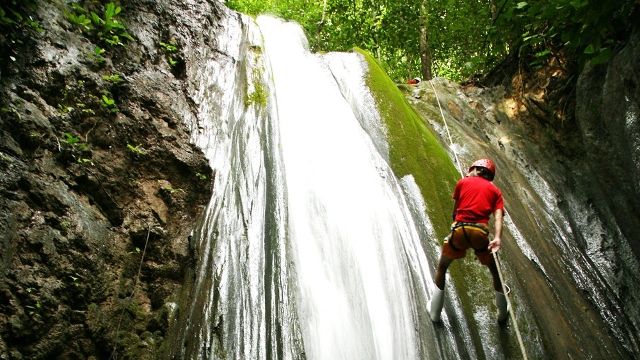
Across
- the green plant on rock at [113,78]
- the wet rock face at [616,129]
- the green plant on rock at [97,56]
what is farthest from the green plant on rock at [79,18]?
the wet rock face at [616,129]

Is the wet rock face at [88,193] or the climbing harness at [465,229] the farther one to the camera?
the climbing harness at [465,229]

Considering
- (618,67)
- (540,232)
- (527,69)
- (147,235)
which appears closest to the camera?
(147,235)

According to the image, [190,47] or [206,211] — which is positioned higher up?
[190,47]

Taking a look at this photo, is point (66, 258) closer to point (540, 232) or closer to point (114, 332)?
point (114, 332)

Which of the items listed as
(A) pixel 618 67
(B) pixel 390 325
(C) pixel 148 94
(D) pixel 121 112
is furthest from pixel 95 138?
(A) pixel 618 67

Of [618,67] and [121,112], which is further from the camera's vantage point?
[618,67]

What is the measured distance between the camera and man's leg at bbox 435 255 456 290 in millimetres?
3742

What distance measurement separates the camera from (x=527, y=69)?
760 centimetres

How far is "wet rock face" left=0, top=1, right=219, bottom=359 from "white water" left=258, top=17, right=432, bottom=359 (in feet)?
4.06

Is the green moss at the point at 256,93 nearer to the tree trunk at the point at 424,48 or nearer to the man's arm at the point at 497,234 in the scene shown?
the man's arm at the point at 497,234

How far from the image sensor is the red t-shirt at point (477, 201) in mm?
3527

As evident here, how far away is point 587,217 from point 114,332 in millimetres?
6449

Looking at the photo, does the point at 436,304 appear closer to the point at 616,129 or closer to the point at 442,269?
the point at 442,269

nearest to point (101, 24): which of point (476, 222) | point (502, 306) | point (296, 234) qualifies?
point (296, 234)
